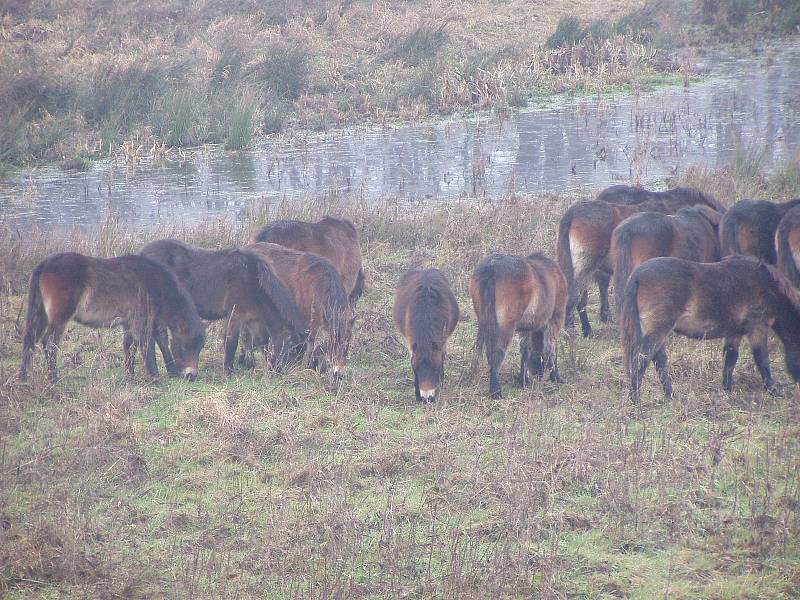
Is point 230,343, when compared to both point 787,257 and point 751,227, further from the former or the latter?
point 787,257

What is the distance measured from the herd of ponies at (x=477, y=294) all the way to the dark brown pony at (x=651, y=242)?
1 centimetres

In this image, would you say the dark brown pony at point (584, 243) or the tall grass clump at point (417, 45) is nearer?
the dark brown pony at point (584, 243)

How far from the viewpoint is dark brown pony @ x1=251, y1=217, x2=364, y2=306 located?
368 inches

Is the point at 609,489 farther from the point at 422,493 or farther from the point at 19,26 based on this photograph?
the point at 19,26

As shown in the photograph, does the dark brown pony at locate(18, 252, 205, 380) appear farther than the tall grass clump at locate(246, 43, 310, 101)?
No

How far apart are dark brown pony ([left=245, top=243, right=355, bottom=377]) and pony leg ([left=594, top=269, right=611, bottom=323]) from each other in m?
2.74

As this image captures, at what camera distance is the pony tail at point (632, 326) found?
7.03 m

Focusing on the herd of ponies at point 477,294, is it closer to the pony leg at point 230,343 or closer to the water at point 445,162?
the pony leg at point 230,343

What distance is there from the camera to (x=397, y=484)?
578cm

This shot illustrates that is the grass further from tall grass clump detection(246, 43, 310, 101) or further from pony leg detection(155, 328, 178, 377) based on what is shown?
pony leg detection(155, 328, 178, 377)

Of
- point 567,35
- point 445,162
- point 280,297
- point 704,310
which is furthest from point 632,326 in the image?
point 567,35

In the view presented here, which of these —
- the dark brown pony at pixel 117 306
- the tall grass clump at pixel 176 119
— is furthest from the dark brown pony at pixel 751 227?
the tall grass clump at pixel 176 119

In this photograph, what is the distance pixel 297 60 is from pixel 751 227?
54.2ft

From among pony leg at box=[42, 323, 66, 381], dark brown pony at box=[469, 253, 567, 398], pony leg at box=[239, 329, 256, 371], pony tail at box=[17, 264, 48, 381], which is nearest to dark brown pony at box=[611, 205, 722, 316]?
dark brown pony at box=[469, 253, 567, 398]
